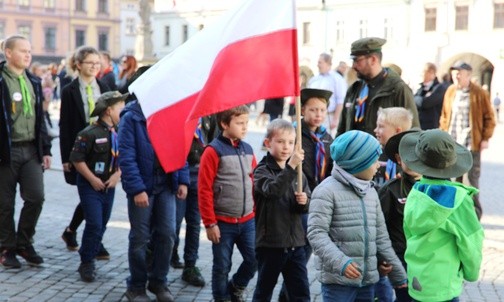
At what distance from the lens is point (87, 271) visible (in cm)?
709

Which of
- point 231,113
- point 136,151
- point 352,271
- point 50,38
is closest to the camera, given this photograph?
point 352,271

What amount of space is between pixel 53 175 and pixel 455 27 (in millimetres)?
41135

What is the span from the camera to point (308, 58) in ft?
198

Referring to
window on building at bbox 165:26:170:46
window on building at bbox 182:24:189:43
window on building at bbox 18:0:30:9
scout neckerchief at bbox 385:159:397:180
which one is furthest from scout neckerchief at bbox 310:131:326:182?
window on building at bbox 18:0:30:9

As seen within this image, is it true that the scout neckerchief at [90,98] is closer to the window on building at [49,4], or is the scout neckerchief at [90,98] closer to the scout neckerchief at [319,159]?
the scout neckerchief at [319,159]

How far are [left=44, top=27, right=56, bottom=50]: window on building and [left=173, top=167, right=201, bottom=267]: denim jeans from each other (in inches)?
3206

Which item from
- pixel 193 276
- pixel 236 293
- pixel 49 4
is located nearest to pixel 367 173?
pixel 236 293

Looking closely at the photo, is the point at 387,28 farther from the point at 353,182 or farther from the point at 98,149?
the point at 353,182

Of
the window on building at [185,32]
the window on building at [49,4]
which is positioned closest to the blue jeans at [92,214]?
the window on building at [185,32]

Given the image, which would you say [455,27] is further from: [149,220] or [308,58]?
[149,220]

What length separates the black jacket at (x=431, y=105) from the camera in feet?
38.5

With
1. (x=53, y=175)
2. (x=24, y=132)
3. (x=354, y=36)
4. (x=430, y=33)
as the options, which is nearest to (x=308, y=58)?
(x=354, y=36)

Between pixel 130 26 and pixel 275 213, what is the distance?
290ft

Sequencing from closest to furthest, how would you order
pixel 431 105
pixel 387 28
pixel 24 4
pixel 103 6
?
pixel 431 105, pixel 387 28, pixel 24 4, pixel 103 6
